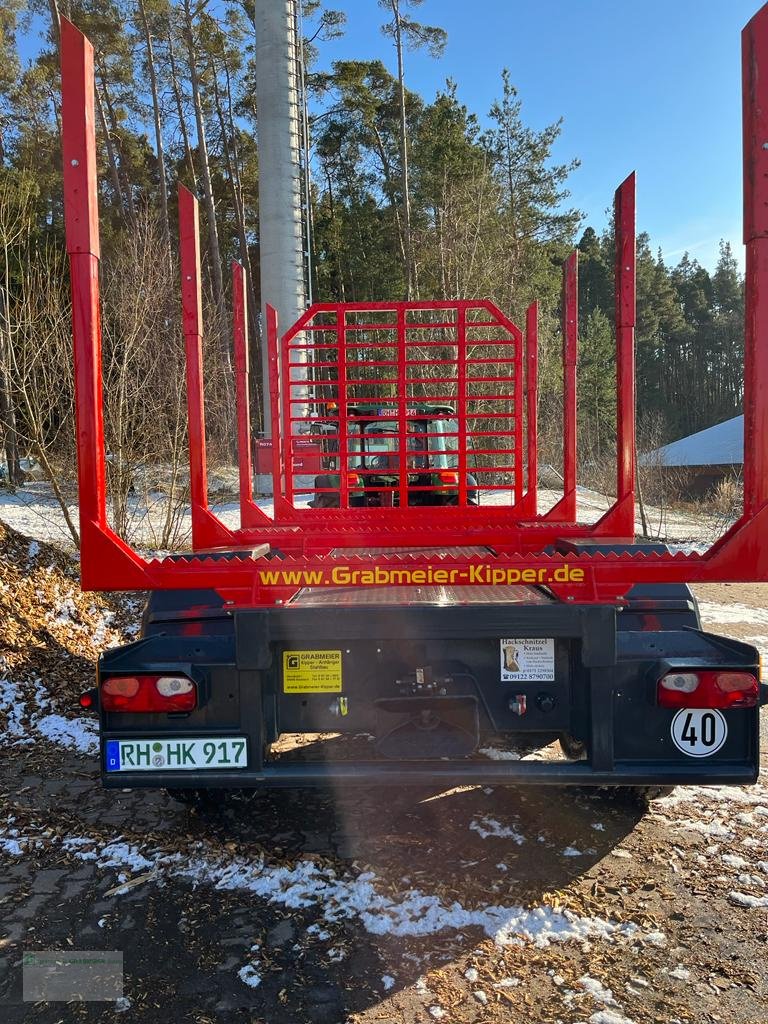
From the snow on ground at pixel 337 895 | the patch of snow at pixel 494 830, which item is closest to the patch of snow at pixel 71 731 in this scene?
the snow on ground at pixel 337 895

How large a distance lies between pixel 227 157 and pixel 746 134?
34585 mm

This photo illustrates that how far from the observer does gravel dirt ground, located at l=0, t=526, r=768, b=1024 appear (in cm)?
239

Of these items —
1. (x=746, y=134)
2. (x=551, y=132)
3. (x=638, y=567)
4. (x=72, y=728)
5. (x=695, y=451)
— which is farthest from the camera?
(x=695, y=451)

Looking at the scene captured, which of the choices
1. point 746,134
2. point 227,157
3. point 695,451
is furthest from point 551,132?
point 746,134

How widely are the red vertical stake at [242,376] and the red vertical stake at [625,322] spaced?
2.35m

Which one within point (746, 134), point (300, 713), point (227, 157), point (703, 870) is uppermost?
point (227, 157)

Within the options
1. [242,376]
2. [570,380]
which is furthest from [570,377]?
[242,376]

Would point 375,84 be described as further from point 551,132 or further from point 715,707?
point 715,707

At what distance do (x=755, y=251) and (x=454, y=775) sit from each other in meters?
2.23

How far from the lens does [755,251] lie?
8.62ft

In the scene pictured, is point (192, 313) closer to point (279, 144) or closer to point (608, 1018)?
point (608, 1018)

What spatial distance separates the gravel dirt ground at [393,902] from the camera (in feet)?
7.85

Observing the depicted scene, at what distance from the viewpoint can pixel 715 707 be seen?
2.88m

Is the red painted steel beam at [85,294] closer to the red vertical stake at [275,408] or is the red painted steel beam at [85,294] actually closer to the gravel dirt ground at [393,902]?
the gravel dirt ground at [393,902]
